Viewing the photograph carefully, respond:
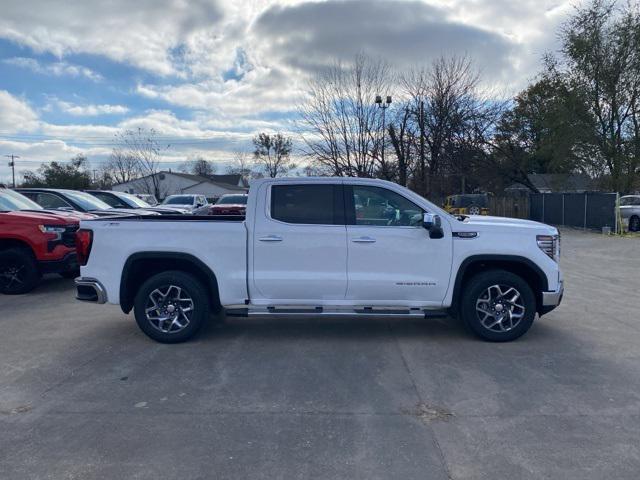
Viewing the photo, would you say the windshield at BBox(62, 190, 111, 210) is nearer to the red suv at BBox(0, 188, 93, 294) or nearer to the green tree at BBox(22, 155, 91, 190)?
the red suv at BBox(0, 188, 93, 294)

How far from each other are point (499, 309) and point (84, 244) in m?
4.94

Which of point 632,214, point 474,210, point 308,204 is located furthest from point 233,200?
point 632,214

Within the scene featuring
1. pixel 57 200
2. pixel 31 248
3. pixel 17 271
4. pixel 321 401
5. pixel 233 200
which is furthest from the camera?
pixel 233 200

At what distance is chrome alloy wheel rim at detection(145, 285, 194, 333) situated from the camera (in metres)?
5.75

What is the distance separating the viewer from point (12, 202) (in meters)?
9.55

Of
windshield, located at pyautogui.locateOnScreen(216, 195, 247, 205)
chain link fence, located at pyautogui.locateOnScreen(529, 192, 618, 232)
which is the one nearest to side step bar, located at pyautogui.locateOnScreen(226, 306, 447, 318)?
windshield, located at pyautogui.locateOnScreen(216, 195, 247, 205)

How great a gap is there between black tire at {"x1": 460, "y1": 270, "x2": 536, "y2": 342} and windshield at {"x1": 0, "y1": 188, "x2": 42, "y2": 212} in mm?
8362

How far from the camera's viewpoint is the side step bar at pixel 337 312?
564 centimetres

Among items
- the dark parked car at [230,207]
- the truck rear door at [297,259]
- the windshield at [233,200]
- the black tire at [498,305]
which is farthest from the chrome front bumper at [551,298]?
the windshield at [233,200]

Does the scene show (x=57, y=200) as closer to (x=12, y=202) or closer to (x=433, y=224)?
(x=12, y=202)

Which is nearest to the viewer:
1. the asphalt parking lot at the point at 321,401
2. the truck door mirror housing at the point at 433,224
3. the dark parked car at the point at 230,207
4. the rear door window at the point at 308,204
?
the asphalt parking lot at the point at 321,401

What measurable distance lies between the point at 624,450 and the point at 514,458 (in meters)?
0.81

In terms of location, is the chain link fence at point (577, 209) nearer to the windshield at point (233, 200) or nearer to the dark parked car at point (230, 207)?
the dark parked car at point (230, 207)

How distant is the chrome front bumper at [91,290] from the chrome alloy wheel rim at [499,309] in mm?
4385
